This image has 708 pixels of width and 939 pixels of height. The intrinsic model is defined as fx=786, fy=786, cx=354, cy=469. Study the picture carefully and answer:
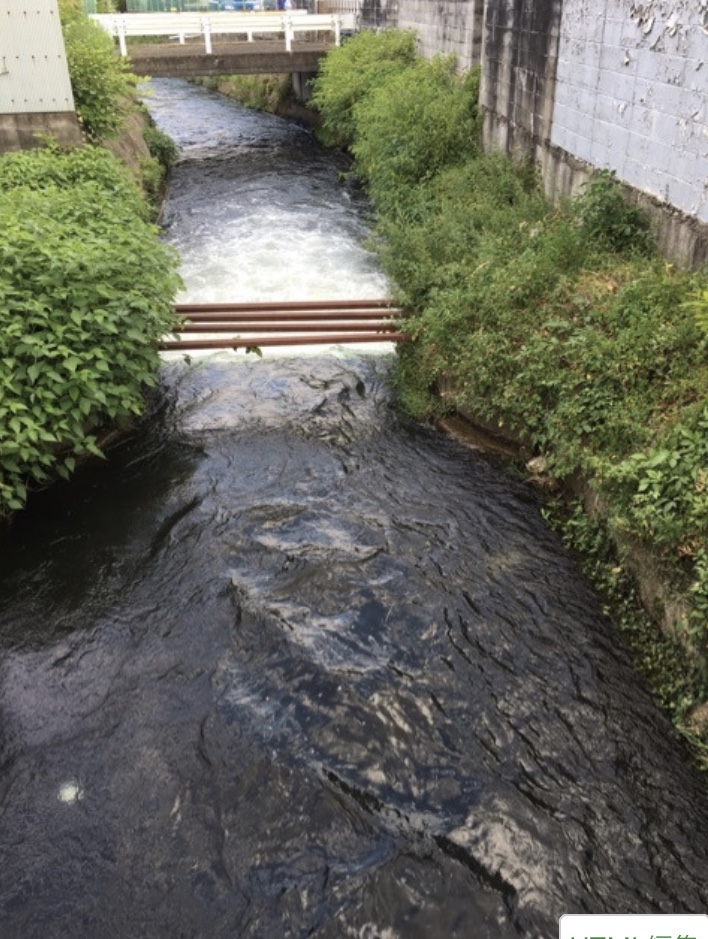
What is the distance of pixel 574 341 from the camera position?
6.84 metres

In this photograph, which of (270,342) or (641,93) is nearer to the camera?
(641,93)

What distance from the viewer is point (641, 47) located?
775 cm

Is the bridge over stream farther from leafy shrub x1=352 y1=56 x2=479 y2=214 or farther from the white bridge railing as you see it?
leafy shrub x1=352 y1=56 x2=479 y2=214

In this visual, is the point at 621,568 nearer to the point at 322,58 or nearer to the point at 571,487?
the point at 571,487

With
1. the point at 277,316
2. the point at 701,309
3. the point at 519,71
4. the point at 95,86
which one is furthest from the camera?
the point at 95,86

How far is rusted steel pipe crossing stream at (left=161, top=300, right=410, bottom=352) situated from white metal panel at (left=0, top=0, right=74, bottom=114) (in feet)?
15.8

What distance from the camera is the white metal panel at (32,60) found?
10.7 metres

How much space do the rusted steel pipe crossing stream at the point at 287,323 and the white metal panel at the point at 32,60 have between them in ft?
15.8

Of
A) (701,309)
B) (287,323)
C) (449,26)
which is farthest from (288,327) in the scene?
(449,26)

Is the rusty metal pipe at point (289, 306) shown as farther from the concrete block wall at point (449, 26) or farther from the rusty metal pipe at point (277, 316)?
the concrete block wall at point (449, 26)

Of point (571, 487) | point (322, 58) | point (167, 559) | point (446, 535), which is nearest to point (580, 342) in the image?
point (571, 487)

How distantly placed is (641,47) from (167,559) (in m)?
6.70

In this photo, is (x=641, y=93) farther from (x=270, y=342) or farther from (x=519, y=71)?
(x=270, y=342)

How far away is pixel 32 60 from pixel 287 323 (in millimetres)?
5904
